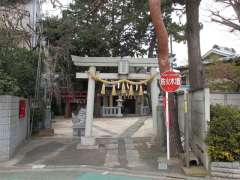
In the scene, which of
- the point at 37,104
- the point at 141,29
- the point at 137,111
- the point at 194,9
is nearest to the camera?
the point at 194,9

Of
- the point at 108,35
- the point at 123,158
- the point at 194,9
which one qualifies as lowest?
the point at 123,158

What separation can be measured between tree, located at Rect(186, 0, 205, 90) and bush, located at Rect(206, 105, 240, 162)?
11.8ft

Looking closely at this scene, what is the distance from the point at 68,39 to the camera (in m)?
18.9

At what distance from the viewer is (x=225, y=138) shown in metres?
8.40

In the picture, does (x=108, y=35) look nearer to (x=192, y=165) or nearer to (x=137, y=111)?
(x=137, y=111)

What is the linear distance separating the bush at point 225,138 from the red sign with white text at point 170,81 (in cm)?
204

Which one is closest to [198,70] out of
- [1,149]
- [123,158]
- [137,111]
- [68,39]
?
[123,158]

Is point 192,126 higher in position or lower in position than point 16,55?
lower

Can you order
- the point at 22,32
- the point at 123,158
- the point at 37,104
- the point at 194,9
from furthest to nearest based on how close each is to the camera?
the point at 37,104, the point at 22,32, the point at 194,9, the point at 123,158

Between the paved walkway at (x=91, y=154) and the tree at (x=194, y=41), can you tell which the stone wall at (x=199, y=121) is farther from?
the tree at (x=194, y=41)

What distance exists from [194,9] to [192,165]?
18.0 ft

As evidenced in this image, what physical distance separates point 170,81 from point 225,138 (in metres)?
2.57

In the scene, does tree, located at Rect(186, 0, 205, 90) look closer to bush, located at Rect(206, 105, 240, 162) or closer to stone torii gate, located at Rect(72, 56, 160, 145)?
stone torii gate, located at Rect(72, 56, 160, 145)

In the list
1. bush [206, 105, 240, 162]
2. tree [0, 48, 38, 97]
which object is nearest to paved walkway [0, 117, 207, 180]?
bush [206, 105, 240, 162]
